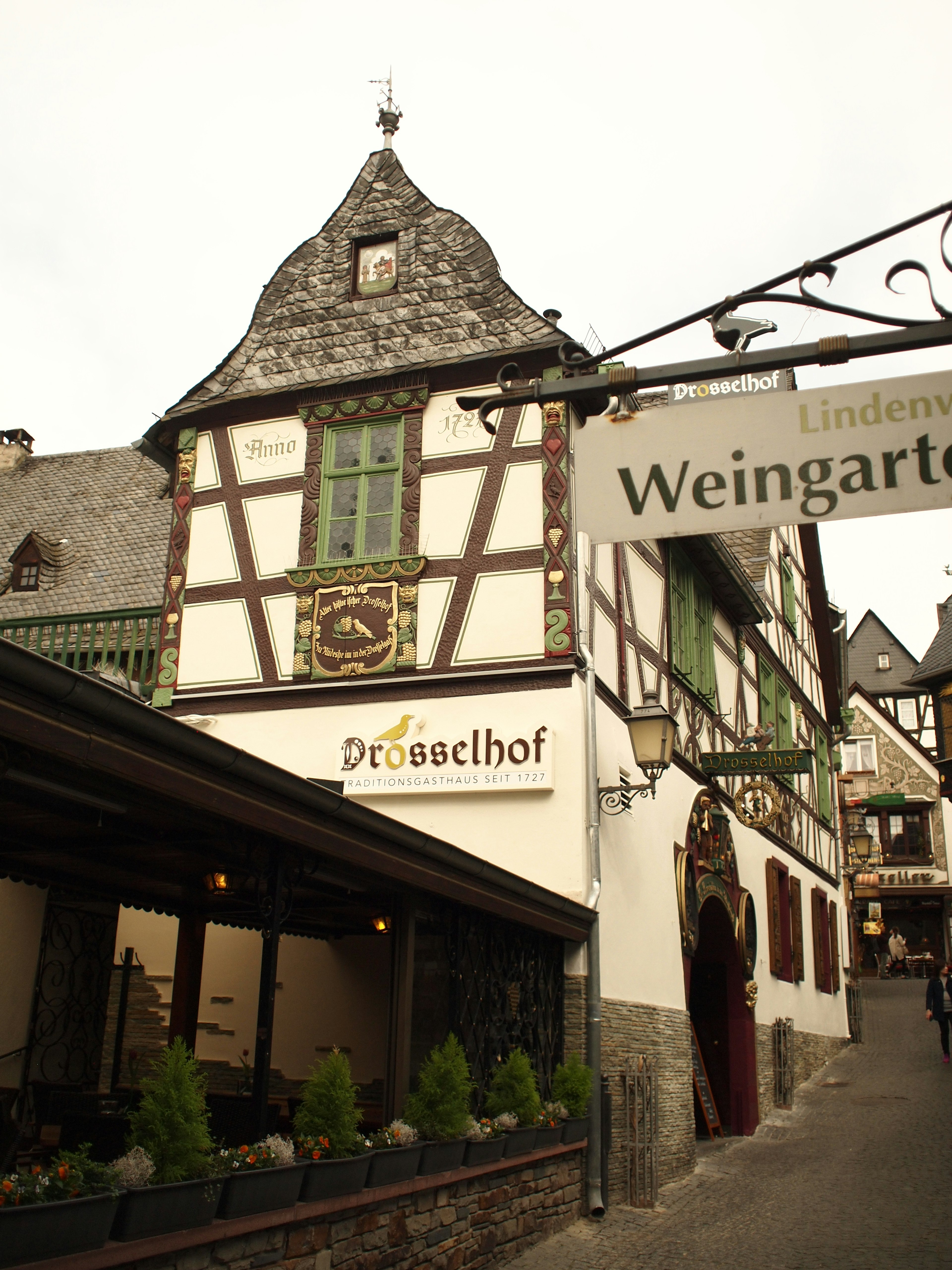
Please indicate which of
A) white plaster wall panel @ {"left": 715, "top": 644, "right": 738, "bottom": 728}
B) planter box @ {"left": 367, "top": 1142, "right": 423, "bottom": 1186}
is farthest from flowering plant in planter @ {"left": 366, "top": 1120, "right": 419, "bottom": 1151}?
white plaster wall panel @ {"left": 715, "top": 644, "right": 738, "bottom": 728}

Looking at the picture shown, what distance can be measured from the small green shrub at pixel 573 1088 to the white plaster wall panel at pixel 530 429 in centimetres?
564

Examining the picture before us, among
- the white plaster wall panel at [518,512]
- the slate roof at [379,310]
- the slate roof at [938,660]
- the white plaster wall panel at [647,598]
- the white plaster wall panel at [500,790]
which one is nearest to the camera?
the white plaster wall panel at [500,790]

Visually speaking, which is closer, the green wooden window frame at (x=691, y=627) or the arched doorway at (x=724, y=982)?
the green wooden window frame at (x=691, y=627)

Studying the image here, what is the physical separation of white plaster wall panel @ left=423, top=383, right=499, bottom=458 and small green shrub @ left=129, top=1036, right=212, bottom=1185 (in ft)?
25.6

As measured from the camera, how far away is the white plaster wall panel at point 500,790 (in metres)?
10.7

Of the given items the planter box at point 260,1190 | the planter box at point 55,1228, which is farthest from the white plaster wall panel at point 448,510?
the planter box at point 55,1228

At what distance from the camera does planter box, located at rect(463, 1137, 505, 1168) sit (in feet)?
24.5

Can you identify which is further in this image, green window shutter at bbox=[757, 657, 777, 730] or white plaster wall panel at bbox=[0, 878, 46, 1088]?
green window shutter at bbox=[757, 657, 777, 730]

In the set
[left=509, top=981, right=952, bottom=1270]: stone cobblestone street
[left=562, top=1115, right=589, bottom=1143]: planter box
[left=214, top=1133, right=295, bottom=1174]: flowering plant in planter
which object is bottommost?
[left=509, top=981, right=952, bottom=1270]: stone cobblestone street

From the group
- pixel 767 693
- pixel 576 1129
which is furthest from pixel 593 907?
pixel 767 693

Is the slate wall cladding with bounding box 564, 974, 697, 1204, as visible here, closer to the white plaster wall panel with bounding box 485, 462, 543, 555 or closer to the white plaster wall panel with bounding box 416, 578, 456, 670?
the white plaster wall panel with bounding box 416, 578, 456, 670

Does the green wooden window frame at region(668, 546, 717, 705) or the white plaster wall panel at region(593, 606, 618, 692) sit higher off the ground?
the green wooden window frame at region(668, 546, 717, 705)

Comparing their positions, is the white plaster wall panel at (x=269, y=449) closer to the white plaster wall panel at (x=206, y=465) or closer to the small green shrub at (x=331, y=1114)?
the white plaster wall panel at (x=206, y=465)

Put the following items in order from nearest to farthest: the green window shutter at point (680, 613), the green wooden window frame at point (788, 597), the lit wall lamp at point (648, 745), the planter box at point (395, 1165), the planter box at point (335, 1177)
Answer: the planter box at point (335, 1177) → the planter box at point (395, 1165) → the lit wall lamp at point (648, 745) → the green window shutter at point (680, 613) → the green wooden window frame at point (788, 597)
